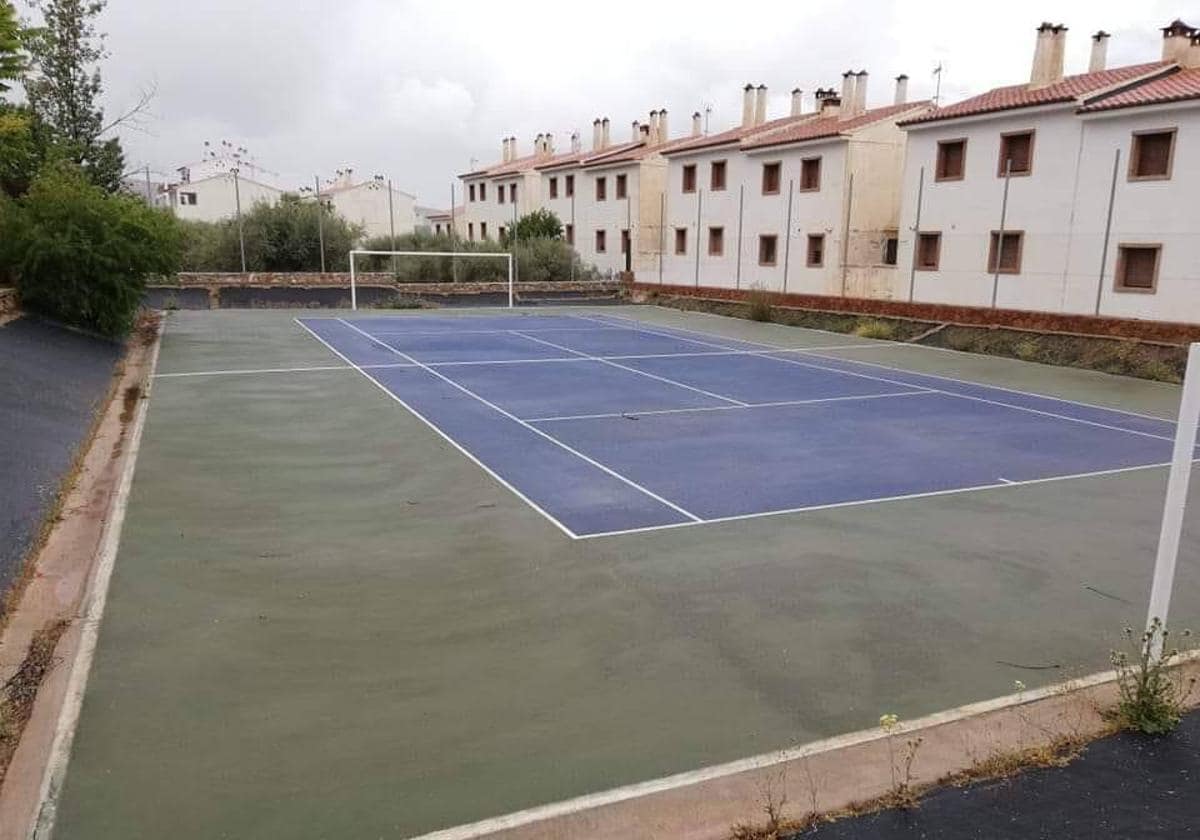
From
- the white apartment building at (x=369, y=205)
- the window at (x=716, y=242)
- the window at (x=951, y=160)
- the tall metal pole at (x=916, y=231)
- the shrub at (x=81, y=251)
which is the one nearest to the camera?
the shrub at (x=81, y=251)

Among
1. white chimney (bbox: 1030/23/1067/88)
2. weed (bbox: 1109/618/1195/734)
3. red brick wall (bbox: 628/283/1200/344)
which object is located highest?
white chimney (bbox: 1030/23/1067/88)

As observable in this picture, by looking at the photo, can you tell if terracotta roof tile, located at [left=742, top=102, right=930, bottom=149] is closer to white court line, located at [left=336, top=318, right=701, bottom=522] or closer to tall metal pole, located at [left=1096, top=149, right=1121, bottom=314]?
tall metal pole, located at [left=1096, top=149, right=1121, bottom=314]

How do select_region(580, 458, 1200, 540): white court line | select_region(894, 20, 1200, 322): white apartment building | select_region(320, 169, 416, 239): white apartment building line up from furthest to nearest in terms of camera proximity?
select_region(320, 169, 416, 239): white apartment building, select_region(894, 20, 1200, 322): white apartment building, select_region(580, 458, 1200, 540): white court line

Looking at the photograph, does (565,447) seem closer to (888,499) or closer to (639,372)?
(888,499)

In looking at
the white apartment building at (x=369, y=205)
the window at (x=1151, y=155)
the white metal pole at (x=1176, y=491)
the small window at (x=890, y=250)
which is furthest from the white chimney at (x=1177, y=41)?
the white apartment building at (x=369, y=205)

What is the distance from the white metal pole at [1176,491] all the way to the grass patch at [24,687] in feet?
18.1

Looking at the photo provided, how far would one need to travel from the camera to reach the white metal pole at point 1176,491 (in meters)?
4.30

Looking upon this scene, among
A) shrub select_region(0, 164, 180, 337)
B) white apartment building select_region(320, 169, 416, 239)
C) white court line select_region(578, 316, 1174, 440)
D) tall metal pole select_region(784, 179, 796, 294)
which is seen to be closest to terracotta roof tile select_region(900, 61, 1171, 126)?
tall metal pole select_region(784, 179, 796, 294)

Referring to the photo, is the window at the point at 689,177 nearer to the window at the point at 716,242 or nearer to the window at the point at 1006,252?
the window at the point at 716,242

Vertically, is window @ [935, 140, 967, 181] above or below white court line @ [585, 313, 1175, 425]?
above

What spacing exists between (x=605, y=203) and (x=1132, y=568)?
1553 inches

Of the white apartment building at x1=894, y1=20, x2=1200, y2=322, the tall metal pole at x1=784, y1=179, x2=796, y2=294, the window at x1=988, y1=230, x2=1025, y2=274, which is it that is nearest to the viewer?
the white apartment building at x1=894, y1=20, x2=1200, y2=322

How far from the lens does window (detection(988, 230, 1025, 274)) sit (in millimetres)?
23625

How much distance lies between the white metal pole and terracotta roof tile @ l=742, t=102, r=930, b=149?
27.3m
